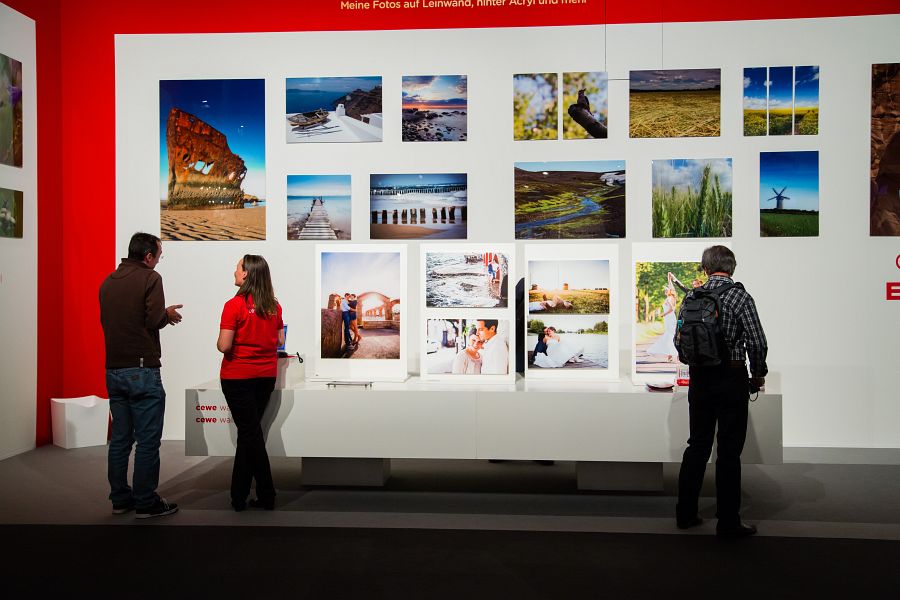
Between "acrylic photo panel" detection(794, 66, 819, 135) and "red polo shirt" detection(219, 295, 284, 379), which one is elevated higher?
"acrylic photo panel" detection(794, 66, 819, 135)

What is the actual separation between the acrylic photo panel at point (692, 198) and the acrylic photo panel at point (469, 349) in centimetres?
211

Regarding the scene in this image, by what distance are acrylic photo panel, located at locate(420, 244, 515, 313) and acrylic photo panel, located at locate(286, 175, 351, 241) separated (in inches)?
68.4

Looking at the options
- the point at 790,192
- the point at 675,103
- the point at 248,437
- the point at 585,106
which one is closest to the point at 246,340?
the point at 248,437

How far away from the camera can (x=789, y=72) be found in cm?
644

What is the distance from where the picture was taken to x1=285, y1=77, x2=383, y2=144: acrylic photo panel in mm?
6668

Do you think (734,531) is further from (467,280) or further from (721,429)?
(467,280)

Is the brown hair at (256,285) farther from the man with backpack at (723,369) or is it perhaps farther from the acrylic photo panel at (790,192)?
the acrylic photo panel at (790,192)

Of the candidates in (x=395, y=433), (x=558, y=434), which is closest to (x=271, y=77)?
(x=395, y=433)

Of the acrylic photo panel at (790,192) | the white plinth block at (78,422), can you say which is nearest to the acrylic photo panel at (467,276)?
the acrylic photo panel at (790,192)

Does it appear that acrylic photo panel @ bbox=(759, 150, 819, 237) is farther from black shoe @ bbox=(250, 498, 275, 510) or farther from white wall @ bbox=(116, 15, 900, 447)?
black shoe @ bbox=(250, 498, 275, 510)

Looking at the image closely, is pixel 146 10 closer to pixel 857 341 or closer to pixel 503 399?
pixel 503 399

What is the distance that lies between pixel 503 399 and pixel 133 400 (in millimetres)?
2149

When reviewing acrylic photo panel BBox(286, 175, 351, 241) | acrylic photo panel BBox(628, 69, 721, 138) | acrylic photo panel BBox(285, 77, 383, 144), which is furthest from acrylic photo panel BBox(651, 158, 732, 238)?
acrylic photo panel BBox(286, 175, 351, 241)

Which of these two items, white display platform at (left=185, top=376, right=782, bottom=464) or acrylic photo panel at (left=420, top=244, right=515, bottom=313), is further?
acrylic photo panel at (left=420, top=244, right=515, bottom=313)
